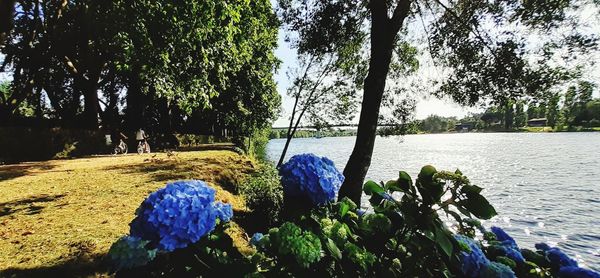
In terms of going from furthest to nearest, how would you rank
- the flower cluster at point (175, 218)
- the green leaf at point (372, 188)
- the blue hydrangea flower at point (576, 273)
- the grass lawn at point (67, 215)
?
the grass lawn at point (67, 215) → the green leaf at point (372, 188) → the blue hydrangea flower at point (576, 273) → the flower cluster at point (175, 218)

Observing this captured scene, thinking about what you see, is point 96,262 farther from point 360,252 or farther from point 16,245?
point 360,252

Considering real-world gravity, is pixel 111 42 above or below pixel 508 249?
above

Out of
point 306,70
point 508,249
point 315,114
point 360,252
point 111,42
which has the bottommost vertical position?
point 508,249

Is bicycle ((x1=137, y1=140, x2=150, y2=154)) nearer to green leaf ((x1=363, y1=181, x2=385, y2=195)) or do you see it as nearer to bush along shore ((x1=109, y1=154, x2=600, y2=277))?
bush along shore ((x1=109, y1=154, x2=600, y2=277))

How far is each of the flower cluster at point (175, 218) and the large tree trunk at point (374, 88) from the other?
198 inches

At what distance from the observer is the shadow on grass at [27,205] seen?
642 cm

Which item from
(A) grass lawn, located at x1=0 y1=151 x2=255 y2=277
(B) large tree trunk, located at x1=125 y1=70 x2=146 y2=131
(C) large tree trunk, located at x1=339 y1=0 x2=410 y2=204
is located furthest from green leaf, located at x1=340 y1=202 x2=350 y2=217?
(B) large tree trunk, located at x1=125 y1=70 x2=146 y2=131

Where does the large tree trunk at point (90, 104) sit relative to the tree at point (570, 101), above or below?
above

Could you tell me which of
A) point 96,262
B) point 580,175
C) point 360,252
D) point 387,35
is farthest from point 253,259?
point 580,175

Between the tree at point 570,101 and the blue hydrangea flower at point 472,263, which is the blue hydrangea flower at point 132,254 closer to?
the blue hydrangea flower at point 472,263

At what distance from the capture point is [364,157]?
21.9 ft

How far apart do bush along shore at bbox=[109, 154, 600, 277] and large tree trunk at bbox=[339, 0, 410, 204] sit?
4.02 m

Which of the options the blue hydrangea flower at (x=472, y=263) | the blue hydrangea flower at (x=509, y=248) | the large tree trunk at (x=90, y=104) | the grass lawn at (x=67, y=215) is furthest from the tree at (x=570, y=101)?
the large tree trunk at (x=90, y=104)

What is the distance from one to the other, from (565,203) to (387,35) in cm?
1497
